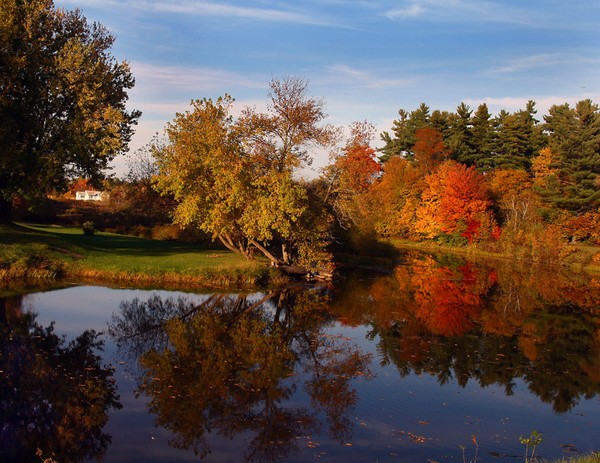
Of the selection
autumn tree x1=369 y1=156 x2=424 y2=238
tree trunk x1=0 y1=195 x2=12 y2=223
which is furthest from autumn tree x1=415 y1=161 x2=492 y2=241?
tree trunk x1=0 y1=195 x2=12 y2=223

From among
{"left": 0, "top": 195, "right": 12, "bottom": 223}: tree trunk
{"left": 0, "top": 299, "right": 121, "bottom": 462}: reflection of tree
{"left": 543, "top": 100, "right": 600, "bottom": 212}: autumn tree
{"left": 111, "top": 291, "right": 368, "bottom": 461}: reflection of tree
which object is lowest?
{"left": 0, "top": 299, "right": 121, "bottom": 462}: reflection of tree

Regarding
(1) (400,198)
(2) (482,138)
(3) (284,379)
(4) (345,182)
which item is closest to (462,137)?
(2) (482,138)

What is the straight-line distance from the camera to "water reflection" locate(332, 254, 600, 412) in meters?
16.1

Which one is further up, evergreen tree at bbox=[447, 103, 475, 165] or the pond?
evergreen tree at bbox=[447, 103, 475, 165]

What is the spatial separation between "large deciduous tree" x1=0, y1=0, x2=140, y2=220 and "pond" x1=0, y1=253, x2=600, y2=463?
28.4 feet

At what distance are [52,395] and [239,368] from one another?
4.88 meters

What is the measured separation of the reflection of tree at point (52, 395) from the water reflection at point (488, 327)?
28.3ft

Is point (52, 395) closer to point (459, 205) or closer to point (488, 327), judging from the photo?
point (488, 327)

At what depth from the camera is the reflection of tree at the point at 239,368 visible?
11.5 meters

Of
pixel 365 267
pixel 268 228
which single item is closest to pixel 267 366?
pixel 268 228

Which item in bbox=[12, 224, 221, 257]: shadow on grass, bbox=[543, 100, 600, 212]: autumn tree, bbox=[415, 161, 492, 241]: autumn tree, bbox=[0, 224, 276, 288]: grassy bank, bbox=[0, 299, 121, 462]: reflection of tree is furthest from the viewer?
bbox=[415, 161, 492, 241]: autumn tree

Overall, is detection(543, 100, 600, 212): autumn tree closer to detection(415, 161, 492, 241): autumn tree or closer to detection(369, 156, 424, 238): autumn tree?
detection(415, 161, 492, 241): autumn tree

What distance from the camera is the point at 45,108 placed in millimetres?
31906

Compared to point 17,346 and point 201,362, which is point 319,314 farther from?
point 17,346
